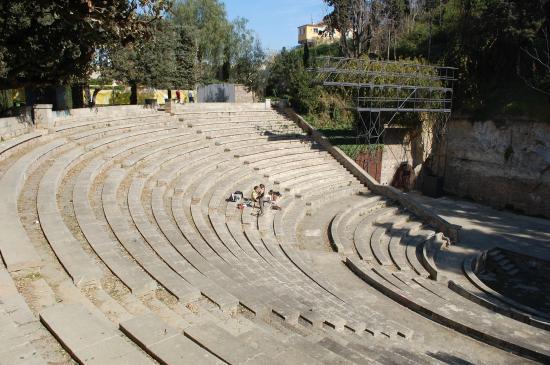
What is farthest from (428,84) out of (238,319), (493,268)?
(238,319)

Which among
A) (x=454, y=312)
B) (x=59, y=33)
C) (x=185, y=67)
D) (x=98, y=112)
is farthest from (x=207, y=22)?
(x=454, y=312)

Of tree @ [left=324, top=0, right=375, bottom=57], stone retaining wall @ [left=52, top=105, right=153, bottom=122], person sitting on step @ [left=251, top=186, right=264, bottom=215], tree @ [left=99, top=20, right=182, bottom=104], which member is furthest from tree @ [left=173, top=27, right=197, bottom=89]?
person sitting on step @ [left=251, top=186, right=264, bottom=215]

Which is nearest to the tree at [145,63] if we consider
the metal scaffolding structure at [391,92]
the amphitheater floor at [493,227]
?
the metal scaffolding structure at [391,92]

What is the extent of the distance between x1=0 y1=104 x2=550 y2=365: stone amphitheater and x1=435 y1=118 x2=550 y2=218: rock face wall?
7.23m

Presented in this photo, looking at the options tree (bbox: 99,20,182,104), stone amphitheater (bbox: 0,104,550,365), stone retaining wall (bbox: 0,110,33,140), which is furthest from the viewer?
tree (bbox: 99,20,182,104)

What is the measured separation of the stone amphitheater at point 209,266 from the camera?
193 inches

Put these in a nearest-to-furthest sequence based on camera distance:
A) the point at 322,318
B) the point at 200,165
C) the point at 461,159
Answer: the point at 322,318 → the point at 200,165 → the point at 461,159

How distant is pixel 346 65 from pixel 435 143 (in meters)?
7.47

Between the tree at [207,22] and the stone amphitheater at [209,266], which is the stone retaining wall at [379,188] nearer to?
the stone amphitheater at [209,266]

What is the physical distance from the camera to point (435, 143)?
83.4 ft

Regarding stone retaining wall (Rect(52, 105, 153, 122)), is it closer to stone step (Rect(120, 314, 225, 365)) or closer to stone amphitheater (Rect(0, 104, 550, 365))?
stone amphitheater (Rect(0, 104, 550, 365))

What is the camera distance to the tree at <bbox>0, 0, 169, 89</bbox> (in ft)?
35.8

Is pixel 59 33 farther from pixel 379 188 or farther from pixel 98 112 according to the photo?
pixel 379 188

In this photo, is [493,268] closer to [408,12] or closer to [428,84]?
[428,84]
